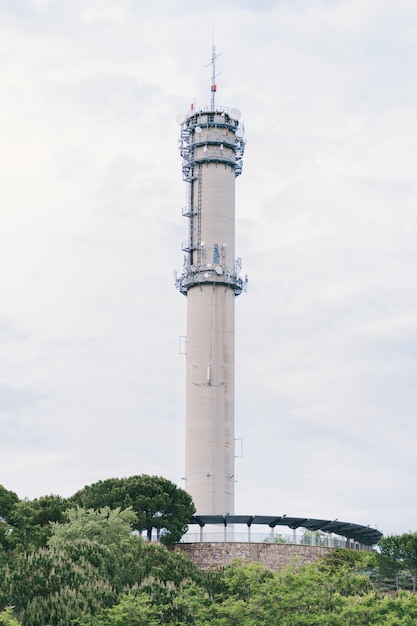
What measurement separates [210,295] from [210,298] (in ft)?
1.10

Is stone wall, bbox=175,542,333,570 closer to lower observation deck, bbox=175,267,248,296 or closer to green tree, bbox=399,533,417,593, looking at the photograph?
green tree, bbox=399,533,417,593

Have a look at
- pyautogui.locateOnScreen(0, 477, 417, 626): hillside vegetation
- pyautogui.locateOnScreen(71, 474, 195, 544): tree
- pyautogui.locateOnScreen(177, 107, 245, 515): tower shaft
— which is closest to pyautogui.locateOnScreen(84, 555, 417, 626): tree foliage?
pyautogui.locateOnScreen(0, 477, 417, 626): hillside vegetation

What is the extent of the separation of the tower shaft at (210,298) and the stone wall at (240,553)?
45.7 feet

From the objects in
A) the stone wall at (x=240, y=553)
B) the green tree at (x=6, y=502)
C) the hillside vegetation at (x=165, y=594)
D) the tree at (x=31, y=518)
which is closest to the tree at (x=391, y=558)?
the stone wall at (x=240, y=553)

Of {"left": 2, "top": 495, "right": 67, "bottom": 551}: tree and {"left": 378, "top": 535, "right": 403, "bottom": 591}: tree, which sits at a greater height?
{"left": 2, "top": 495, "right": 67, "bottom": 551}: tree

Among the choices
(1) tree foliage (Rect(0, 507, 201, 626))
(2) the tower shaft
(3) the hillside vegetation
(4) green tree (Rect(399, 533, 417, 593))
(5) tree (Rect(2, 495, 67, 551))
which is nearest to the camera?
(3) the hillside vegetation

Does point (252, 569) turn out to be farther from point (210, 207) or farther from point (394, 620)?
point (210, 207)

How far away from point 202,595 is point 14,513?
132ft

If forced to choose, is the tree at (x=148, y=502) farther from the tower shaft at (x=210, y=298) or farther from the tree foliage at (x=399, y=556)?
the tree foliage at (x=399, y=556)

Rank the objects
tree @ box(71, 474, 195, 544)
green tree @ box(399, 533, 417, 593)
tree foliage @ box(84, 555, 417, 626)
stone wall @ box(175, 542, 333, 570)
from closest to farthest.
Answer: tree foliage @ box(84, 555, 417, 626) → green tree @ box(399, 533, 417, 593) → stone wall @ box(175, 542, 333, 570) → tree @ box(71, 474, 195, 544)

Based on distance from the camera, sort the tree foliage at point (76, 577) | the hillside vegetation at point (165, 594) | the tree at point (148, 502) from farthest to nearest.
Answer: the tree at point (148, 502) → the tree foliage at point (76, 577) → the hillside vegetation at point (165, 594)

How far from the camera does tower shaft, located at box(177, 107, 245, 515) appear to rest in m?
99.6

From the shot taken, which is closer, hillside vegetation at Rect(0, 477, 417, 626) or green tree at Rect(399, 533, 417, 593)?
hillside vegetation at Rect(0, 477, 417, 626)

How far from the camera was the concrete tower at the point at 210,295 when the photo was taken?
99.7 m
